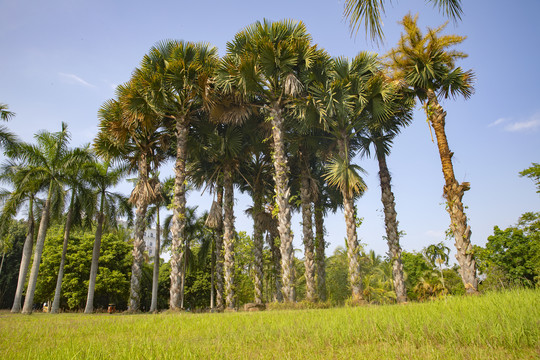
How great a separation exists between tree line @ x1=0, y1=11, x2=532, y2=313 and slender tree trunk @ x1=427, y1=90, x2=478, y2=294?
4cm

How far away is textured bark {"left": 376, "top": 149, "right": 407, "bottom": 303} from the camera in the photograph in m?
14.0

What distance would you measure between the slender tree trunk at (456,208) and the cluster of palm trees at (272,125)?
3 cm

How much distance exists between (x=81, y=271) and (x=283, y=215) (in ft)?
86.3

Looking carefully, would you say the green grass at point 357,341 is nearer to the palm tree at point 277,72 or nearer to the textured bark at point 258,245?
the palm tree at point 277,72

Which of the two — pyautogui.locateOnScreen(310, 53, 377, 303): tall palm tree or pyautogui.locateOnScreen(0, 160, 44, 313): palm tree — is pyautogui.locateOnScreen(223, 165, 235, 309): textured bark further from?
pyautogui.locateOnScreen(0, 160, 44, 313): palm tree

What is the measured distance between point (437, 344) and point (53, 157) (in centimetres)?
2232

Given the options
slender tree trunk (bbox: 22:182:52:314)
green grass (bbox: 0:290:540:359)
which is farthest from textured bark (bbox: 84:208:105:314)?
green grass (bbox: 0:290:540:359)

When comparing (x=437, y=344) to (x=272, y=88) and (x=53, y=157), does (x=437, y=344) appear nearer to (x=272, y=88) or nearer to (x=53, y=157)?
(x=272, y=88)

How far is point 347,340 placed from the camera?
4.18 meters

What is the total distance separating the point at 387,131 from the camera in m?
16.5

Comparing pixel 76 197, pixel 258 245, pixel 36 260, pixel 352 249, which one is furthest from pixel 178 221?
pixel 76 197

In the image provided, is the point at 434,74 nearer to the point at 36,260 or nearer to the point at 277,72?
the point at 277,72

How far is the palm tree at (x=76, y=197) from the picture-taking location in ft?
67.8

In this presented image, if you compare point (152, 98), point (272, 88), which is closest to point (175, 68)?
point (152, 98)
